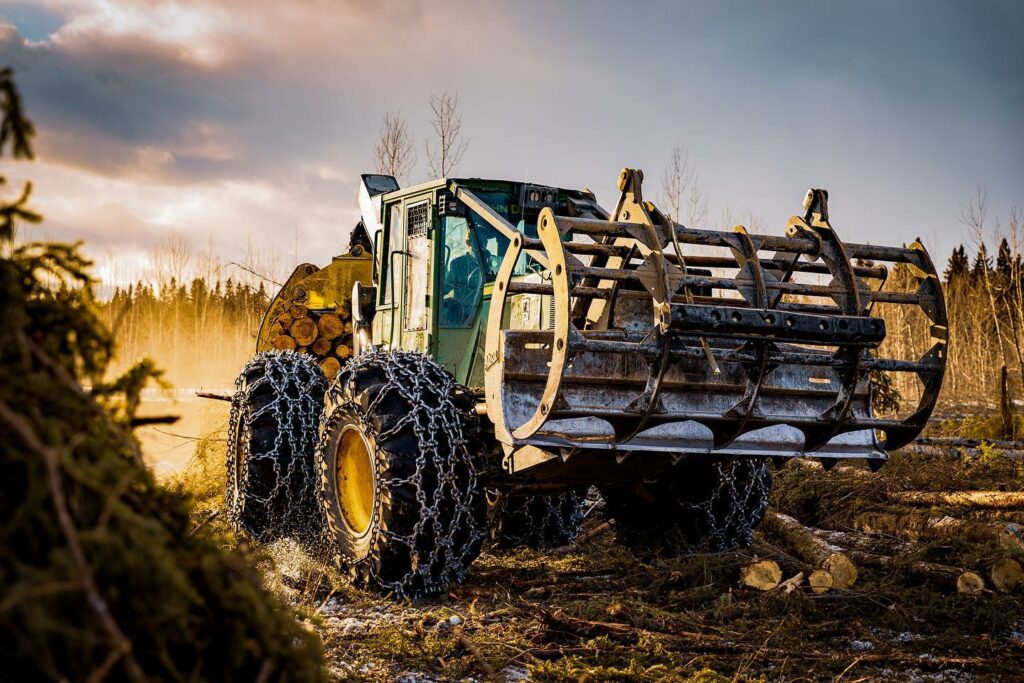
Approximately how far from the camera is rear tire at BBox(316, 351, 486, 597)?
5348 millimetres

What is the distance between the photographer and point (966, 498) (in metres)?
8.41

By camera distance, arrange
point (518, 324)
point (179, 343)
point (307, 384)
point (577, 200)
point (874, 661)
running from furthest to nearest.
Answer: point (179, 343), point (307, 384), point (577, 200), point (518, 324), point (874, 661)

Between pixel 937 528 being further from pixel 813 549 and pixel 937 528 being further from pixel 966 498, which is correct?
pixel 813 549

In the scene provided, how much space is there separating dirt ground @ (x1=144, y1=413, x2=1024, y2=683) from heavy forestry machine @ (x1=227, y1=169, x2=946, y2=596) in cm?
39

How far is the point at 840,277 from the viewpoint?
5.43m

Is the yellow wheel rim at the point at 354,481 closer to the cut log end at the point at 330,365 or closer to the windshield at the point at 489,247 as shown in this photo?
the windshield at the point at 489,247

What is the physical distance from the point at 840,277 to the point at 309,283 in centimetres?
610

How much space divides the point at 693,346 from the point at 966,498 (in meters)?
4.78

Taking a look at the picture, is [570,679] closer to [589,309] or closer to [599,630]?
[599,630]

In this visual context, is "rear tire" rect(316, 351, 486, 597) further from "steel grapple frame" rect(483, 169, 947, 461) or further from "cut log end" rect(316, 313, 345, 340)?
"cut log end" rect(316, 313, 345, 340)

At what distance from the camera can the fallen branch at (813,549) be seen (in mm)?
6223

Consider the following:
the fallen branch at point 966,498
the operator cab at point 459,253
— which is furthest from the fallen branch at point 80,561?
the fallen branch at point 966,498

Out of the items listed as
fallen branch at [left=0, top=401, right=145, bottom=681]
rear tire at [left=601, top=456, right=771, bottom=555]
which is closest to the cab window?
rear tire at [left=601, top=456, right=771, bottom=555]

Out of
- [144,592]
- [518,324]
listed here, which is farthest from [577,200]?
[144,592]
